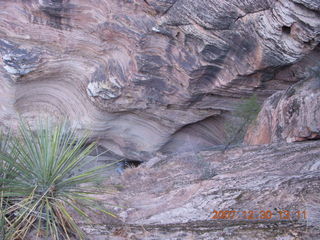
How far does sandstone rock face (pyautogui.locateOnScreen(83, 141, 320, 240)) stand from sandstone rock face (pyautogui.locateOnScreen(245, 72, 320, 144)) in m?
0.40

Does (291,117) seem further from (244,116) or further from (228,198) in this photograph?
(228,198)

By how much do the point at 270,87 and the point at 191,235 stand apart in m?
5.13

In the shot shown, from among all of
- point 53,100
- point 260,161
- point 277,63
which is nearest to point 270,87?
point 277,63

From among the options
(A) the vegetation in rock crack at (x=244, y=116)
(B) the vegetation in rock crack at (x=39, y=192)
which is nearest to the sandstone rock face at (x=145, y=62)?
(A) the vegetation in rock crack at (x=244, y=116)

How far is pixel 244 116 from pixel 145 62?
263cm

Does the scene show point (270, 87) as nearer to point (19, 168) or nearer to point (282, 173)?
point (282, 173)

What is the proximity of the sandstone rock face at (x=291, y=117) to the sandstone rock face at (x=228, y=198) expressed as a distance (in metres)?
0.40

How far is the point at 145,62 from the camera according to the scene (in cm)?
854

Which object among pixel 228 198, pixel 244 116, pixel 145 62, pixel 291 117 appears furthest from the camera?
pixel 145 62

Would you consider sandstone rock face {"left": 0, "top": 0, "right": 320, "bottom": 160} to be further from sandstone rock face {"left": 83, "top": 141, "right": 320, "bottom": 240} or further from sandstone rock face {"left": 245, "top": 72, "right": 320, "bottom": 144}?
sandstone rock face {"left": 83, "top": 141, "right": 320, "bottom": 240}

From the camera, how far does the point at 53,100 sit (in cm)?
1001

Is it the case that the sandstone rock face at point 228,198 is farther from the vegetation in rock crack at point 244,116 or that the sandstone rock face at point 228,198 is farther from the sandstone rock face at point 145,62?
the sandstone rock face at point 145,62

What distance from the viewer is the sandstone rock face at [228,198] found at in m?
3.73

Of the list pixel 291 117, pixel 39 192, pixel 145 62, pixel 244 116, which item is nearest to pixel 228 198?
pixel 39 192
